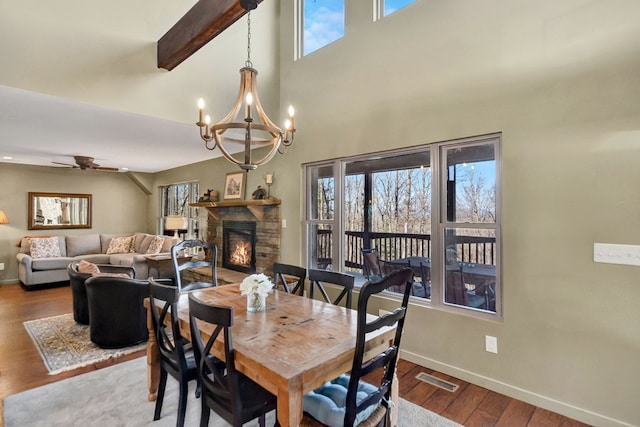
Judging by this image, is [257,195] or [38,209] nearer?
[257,195]

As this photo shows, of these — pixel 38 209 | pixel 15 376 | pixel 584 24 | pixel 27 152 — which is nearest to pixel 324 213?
pixel 584 24

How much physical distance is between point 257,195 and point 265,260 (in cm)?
96

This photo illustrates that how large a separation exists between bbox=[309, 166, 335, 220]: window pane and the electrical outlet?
6.85ft

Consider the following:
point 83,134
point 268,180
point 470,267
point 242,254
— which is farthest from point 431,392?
point 83,134

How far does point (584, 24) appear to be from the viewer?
2.21 meters

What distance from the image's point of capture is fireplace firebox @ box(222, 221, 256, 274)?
Answer: 5.09 meters

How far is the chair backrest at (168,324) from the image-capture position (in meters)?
1.86

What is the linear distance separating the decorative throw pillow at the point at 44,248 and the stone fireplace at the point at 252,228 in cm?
336

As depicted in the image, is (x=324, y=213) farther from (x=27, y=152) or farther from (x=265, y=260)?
(x=27, y=152)

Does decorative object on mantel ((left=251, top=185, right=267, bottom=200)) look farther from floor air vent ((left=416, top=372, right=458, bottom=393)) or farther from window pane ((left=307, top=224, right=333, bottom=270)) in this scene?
floor air vent ((left=416, top=372, right=458, bottom=393))

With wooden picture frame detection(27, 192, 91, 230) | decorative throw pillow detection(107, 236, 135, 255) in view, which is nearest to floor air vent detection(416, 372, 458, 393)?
decorative throw pillow detection(107, 236, 135, 255)

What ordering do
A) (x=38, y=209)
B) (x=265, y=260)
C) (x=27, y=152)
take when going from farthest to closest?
(x=38, y=209) < (x=27, y=152) < (x=265, y=260)

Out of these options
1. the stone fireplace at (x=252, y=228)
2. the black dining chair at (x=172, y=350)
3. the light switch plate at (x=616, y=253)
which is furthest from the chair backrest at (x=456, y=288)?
the stone fireplace at (x=252, y=228)

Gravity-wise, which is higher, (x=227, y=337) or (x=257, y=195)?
(x=257, y=195)
